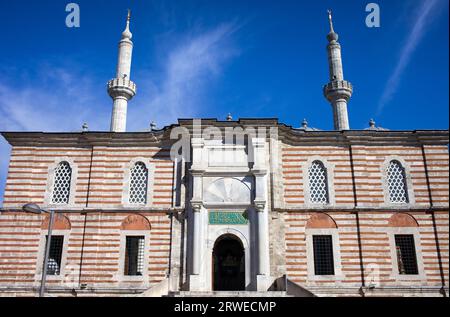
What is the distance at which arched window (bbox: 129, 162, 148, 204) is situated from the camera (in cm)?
1931

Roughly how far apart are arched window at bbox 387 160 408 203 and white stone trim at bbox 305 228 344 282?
3.32 m

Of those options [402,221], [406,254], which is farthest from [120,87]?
[406,254]

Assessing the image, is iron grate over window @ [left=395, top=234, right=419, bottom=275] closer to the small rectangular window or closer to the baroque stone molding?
the baroque stone molding

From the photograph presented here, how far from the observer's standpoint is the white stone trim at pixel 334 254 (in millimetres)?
17875

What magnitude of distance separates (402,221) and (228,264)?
806 centimetres

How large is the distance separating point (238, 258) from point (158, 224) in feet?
12.9

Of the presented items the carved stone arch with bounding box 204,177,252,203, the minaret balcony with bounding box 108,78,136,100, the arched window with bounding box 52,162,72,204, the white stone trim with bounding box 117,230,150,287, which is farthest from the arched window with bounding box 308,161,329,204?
the minaret balcony with bounding box 108,78,136,100

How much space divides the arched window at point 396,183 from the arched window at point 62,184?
14973 mm

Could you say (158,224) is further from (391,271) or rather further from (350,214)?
(391,271)

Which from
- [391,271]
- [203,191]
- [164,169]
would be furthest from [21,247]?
[391,271]

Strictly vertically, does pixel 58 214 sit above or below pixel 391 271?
above

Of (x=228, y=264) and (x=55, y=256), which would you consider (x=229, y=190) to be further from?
(x=55, y=256)

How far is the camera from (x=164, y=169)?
19484mm
